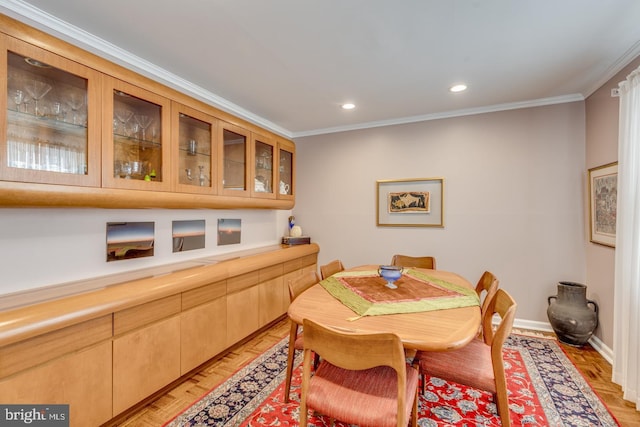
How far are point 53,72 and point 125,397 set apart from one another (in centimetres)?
201

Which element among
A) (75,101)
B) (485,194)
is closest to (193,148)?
(75,101)

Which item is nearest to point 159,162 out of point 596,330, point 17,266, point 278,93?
point 17,266

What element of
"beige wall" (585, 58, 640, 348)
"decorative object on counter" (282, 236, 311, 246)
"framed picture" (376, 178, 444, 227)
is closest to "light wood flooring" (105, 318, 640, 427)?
"beige wall" (585, 58, 640, 348)

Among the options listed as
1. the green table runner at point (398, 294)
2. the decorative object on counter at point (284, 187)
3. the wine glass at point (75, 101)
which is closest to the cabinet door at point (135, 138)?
the wine glass at point (75, 101)

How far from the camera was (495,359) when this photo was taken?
1.52m

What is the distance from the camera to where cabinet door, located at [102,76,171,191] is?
1.92 metres

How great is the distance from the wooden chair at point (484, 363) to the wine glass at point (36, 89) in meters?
2.67

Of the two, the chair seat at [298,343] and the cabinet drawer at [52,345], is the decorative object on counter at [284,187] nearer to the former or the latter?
the chair seat at [298,343]

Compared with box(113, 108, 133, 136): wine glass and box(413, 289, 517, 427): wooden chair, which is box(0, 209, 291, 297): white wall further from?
box(413, 289, 517, 427): wooden chair

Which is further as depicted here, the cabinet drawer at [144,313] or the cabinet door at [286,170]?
the cabinet door at [286,170]

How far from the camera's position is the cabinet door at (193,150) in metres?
2.38

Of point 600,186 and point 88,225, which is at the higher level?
point 600,186

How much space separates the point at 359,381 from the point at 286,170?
3026 mm

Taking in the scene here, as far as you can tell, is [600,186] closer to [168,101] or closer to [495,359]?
[495,359]
